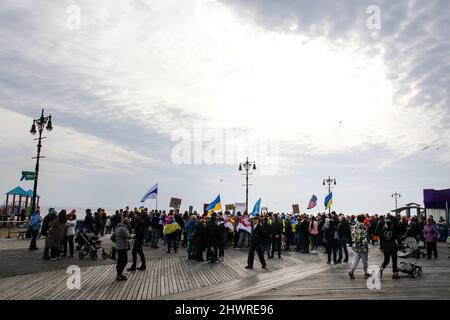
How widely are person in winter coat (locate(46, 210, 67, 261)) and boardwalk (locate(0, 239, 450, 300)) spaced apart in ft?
2.19

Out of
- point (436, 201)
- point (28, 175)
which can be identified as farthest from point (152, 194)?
point (436, 201)

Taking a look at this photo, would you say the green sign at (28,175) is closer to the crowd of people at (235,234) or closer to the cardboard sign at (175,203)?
the crowd of people at (235,234)

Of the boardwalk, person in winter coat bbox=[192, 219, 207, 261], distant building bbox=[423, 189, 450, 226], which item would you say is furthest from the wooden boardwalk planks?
distant building bbox=[423, 189, 450, 226]

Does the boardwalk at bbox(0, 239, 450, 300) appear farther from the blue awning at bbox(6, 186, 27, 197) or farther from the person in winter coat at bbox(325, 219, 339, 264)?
the blue awning at bbox(6, 186, 27, 197)

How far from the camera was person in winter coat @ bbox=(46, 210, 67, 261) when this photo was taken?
47.5ft

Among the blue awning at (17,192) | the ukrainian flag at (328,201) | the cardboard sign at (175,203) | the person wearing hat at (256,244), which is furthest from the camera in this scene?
the ukrainian flag at (328,201)

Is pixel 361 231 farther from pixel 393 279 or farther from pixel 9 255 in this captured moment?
pixel 9 255

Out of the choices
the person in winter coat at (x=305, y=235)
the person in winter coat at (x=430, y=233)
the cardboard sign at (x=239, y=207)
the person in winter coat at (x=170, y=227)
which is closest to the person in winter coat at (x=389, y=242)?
the person in winter coat at (x=430, y=233)

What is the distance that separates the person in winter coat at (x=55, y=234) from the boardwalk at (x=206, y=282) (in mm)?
668

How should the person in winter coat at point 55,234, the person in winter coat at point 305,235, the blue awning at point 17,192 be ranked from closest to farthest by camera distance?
the person in winter coat at point 55,234 < the person in winter coat at point 305,235 < the blue awning at point 17,192

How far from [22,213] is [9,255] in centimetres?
2184

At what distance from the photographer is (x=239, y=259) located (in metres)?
16.3

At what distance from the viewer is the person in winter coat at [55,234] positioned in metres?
14.5
